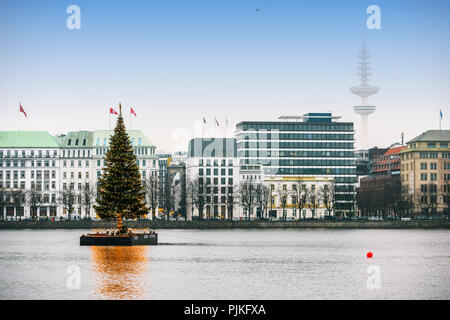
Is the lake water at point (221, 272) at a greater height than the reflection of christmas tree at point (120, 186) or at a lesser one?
lesser

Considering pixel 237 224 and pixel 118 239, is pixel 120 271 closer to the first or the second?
pixel 118 239

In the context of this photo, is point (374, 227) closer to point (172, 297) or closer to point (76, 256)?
point (76, 256)

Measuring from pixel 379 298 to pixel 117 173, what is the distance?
5323 cm

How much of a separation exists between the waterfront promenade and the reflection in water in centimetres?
6801

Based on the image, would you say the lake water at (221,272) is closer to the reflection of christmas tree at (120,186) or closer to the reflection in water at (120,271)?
the reflection in water at (120,271)

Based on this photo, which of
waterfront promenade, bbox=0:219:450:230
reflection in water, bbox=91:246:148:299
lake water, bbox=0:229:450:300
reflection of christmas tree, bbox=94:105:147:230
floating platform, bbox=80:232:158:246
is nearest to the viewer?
reflection in water, bbox=91:246:148:299

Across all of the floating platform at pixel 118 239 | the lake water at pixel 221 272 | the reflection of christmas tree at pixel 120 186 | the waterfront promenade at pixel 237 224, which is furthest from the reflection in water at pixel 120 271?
the waterfront promenade at pixel 237 224

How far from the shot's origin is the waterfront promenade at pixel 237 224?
170 meters

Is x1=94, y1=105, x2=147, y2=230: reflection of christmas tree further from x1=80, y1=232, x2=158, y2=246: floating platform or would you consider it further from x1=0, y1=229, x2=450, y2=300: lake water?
x1=0, y1=229, x2=450, y2=300: lake water

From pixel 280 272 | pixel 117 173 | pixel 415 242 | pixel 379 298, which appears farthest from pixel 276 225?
pixel 379 298

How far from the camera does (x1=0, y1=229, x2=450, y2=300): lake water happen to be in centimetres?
5891

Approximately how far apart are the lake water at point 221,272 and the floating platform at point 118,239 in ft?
3.27

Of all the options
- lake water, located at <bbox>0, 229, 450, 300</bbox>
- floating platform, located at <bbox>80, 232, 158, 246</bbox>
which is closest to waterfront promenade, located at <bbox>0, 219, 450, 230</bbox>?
lake water, located at <bbox>0, 229, 450, 300</bbox>
